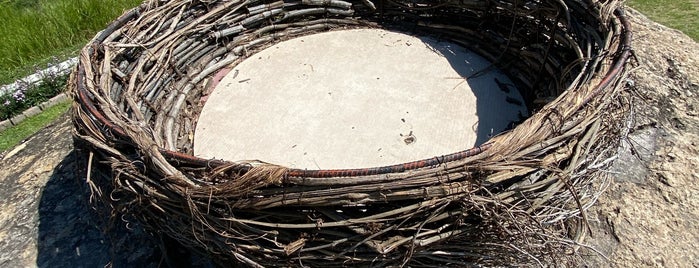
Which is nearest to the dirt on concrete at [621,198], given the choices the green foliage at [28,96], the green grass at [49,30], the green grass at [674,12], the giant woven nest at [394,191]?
the giant woven nest at [394,191]

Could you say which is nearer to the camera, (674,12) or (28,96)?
(28,96)

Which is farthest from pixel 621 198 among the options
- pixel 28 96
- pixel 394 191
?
pixel 28 96

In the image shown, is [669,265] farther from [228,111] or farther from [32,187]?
[32,187]

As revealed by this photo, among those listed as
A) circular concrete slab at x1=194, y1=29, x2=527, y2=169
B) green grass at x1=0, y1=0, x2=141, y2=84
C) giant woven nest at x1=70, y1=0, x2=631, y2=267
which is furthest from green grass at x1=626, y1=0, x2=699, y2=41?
green grass at x1=0, y1=0, x2=141, y2=84

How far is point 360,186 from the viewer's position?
1585 mm

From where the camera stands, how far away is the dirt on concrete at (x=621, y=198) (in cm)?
225

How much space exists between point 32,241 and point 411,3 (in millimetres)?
2507

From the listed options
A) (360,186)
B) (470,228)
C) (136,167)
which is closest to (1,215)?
(136,167)

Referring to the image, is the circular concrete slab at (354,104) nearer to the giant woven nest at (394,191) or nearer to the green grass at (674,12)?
the giant woven nest at (394,191)

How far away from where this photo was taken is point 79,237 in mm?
2646

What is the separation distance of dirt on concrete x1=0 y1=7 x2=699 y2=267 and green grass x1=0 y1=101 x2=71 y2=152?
0.55 meters

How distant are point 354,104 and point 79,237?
4.83 feet

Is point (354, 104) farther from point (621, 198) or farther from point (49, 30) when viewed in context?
point (49, 30)

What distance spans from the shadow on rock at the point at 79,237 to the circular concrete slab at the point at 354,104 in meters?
0.55
